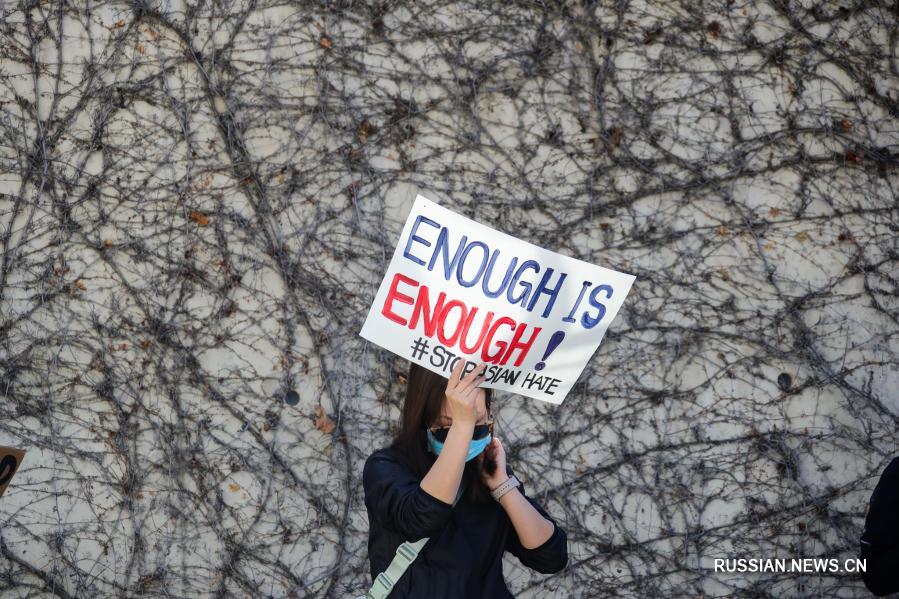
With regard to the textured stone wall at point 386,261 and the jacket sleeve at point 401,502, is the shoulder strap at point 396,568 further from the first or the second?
the textured stone wall at point 386,261

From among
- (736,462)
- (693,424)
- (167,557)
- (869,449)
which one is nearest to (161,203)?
(167,557)

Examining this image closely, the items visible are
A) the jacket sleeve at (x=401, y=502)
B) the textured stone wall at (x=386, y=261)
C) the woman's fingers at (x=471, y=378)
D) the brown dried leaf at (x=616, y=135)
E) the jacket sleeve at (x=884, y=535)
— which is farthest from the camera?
the brown dried leaf at (x=616, y=135)

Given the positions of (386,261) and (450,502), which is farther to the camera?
(386,261)

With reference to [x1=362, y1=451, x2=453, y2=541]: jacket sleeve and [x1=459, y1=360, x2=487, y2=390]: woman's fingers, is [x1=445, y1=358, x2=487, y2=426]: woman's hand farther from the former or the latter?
[x1=362, y1=451, x2=453, y2=541]: jacket sleeve

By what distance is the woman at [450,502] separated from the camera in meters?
1.89

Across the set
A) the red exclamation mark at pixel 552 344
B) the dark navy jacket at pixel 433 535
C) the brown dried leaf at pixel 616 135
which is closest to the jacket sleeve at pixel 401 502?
the dark navy jacket at pixel 433 535

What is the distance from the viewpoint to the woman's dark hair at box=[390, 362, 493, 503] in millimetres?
2035

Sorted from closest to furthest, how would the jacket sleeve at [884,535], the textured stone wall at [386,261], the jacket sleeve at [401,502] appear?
the jacket sleeve at [401,502] → the jacket sleeve at [884,535] → the textured stone wall at [386,261]

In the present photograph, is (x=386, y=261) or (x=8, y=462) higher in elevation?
(x=386, y=261)

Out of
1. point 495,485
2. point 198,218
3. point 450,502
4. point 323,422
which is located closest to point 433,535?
point 450,502

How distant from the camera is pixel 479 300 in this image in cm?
211

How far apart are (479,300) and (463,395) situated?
0.26 m

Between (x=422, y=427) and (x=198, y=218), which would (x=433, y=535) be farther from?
(x=198, y=218)

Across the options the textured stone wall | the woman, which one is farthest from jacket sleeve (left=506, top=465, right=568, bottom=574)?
the textured stone wall
